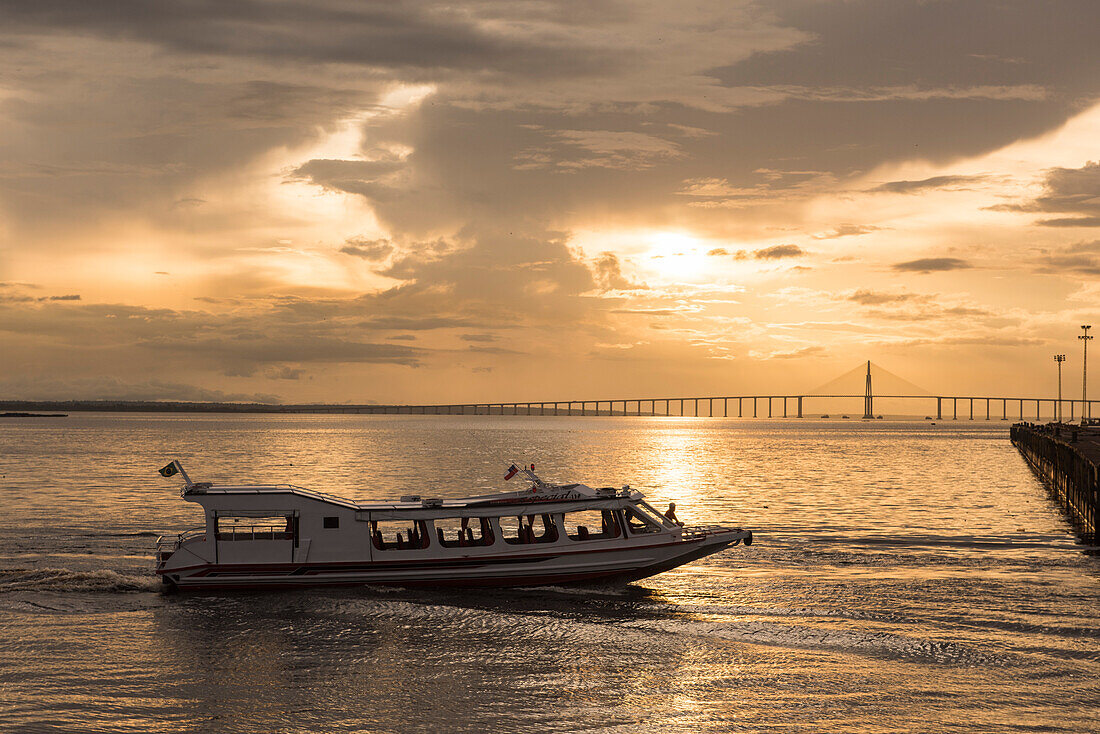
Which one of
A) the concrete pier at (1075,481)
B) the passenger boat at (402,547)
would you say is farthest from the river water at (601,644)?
the concrete pier at (1075,481)

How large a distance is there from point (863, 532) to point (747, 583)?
1641 centimetres

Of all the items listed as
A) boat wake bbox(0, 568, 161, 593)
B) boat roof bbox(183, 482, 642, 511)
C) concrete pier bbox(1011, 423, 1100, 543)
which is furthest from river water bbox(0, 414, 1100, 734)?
boat roof bbox(183, 482, 642, 511)

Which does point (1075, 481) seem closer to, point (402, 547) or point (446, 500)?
point (446, 500)

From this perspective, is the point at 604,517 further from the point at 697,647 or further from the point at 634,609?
the point at 697,647

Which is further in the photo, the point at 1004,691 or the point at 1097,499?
the point at 1097,499

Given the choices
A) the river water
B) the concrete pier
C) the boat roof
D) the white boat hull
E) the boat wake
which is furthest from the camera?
the concrete pier

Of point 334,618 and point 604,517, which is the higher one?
point 604,517

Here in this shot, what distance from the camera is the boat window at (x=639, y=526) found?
34125 mm

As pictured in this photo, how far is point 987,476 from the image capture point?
91062 millimetres

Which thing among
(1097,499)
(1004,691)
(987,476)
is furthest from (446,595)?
(987,476)

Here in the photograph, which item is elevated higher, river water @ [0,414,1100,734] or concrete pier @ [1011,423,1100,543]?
concrete pier @ [1011,423,1100,543]

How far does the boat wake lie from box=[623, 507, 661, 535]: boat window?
55.1 ft

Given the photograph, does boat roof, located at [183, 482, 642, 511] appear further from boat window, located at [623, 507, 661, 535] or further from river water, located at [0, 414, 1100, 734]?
river water, located at [0, 414, 1100, 734]

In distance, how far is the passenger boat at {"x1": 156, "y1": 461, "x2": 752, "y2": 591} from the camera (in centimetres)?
3256
